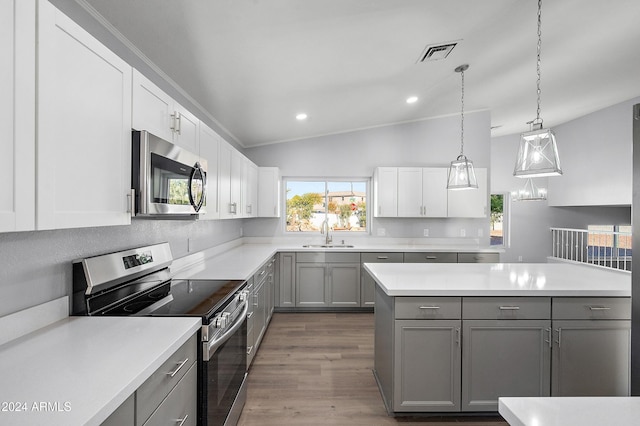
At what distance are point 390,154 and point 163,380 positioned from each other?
14.7ft

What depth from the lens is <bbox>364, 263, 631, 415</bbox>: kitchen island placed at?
209cm

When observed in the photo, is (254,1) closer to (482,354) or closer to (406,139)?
(482,354)

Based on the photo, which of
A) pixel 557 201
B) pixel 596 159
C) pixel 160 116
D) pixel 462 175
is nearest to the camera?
pixel 160 116

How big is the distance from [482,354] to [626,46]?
3.47 m

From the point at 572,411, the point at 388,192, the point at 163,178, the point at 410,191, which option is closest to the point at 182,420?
the point at 163,178

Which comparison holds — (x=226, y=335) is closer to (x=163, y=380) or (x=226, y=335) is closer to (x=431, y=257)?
(x=163, y=380)

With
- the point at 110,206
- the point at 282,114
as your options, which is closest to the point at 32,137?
the point at 110,206

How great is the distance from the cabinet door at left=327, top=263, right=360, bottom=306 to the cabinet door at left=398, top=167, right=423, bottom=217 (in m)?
1.11

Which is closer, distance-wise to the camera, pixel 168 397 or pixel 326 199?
pixel 168 397

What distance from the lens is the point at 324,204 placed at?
5.18m

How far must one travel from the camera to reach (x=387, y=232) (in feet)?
16.4

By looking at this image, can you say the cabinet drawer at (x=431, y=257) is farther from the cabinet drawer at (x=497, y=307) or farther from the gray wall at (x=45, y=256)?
the gray wall at (x=45, y=256)

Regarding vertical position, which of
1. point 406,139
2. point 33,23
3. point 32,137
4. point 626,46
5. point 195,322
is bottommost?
point 195,322

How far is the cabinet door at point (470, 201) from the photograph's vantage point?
467 centimetres
